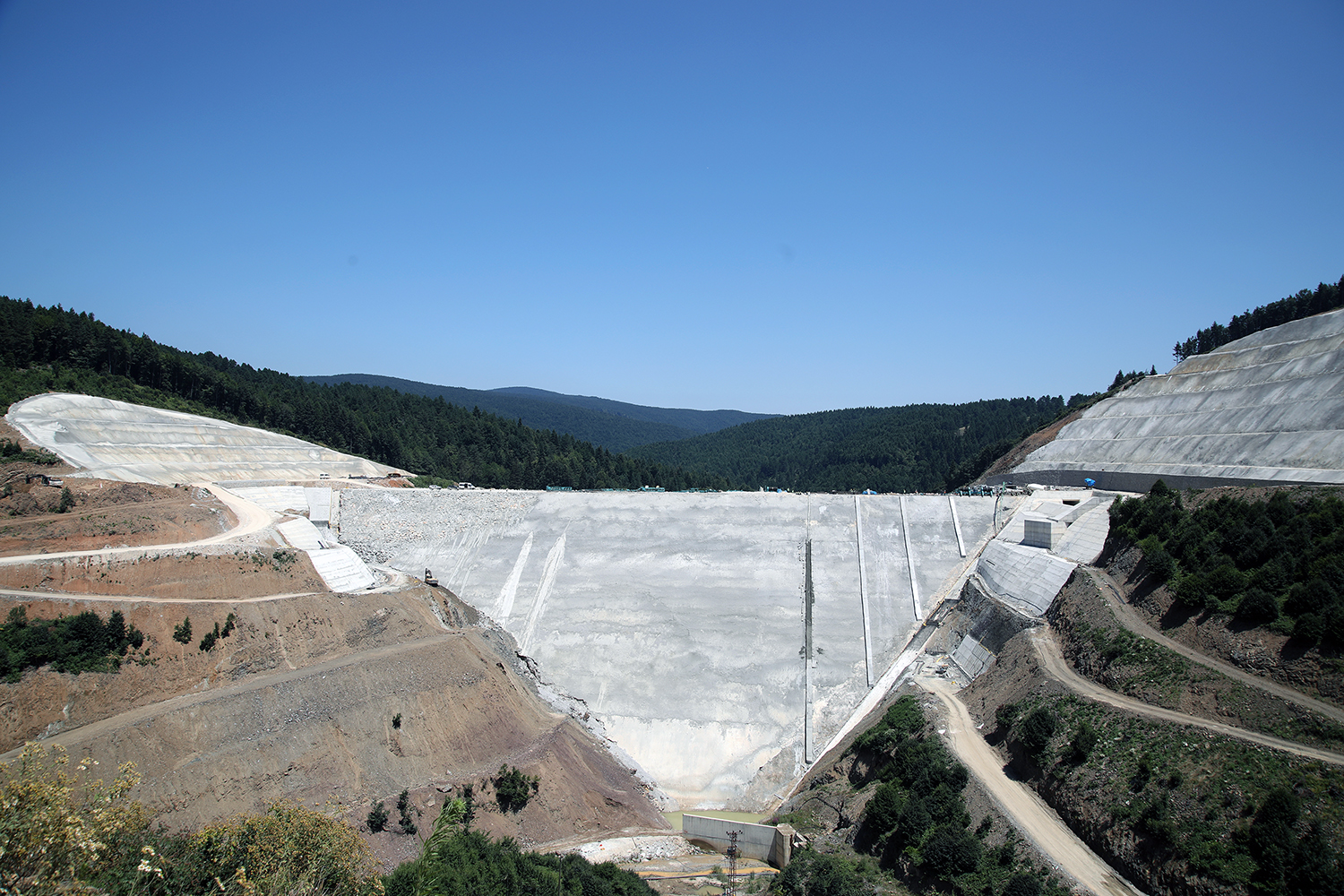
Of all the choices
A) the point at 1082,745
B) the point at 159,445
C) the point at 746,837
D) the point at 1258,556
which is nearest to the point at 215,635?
the point at 746,837

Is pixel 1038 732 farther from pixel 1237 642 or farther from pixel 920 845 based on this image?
pixel 1237 642

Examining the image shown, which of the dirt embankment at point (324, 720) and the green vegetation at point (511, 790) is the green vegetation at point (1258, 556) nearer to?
the dirt embankment at point (324, 720)

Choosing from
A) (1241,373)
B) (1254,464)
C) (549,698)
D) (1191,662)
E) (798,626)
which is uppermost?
(1241,373)

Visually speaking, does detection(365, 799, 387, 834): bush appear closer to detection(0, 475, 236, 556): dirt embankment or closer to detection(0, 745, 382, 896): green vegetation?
detection(0, 745, 382, 896): green vegetation

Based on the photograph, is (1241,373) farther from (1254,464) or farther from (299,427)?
(299,427)

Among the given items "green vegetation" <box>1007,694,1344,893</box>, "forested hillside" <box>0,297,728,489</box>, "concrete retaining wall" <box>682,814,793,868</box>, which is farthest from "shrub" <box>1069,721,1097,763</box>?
"forested hillside" <box>0,297,728,489</box>

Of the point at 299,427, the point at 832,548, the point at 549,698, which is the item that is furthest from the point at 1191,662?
the point at 299,427
